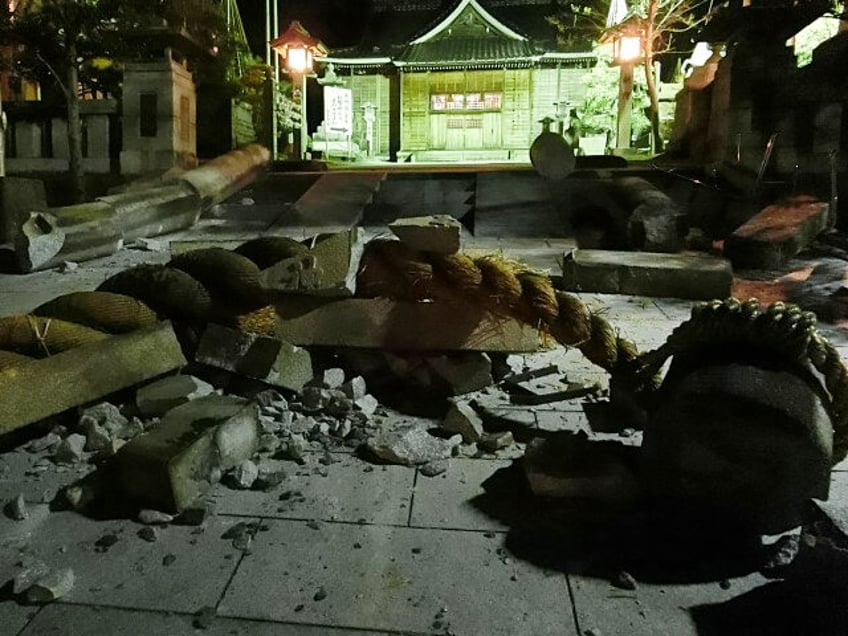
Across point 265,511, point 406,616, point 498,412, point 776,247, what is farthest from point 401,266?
A: point 776,247

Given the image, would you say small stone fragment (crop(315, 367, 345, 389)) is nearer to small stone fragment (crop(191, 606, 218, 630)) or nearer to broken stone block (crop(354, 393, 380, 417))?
broken stone block (crop(354, 393, 380, 417))

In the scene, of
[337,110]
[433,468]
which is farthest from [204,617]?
[337,110]

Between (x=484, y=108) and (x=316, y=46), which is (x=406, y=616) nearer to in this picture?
(x=316, y=46)

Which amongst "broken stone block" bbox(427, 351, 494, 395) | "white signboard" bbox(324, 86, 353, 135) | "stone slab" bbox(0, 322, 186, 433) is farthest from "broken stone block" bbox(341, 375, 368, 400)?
"white signboard" bbox(324, 86, 353, 135)

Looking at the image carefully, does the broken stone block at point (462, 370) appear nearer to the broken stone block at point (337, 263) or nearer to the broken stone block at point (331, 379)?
the broken stone block at point (331, 379)

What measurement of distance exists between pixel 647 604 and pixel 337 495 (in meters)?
1.33

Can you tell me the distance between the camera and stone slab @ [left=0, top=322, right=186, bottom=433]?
3014 millimetres

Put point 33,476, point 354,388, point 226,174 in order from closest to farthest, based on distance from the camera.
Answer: point 33,476, point 354,388, point 226,174

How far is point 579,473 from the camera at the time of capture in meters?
2.71

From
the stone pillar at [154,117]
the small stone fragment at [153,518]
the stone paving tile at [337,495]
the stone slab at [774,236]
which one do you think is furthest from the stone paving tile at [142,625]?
the stone pillar at [154,117]

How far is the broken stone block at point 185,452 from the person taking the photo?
8.46ft

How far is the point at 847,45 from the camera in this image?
10.9 meters

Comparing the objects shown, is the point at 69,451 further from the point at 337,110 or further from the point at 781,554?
the point at 337,110

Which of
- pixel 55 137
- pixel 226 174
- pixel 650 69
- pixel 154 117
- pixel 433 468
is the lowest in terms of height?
pixel 433 468
